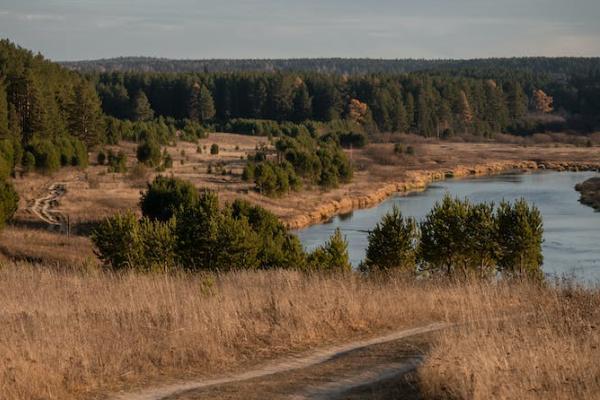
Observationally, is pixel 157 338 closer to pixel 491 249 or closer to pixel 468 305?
pixel 468 305

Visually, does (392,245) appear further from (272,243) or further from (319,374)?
(319,374)

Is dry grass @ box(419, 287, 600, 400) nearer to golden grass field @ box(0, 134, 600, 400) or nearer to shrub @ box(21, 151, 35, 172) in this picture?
golden grass field @ box(0, 134, 600, 400)

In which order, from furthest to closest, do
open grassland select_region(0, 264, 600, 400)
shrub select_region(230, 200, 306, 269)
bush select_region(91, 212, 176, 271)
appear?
shrub select_region(230, 200, 306, 269) < bush select_region(91, 212, 176, 271) < open grassland select_region(0, 264, 600, 400)

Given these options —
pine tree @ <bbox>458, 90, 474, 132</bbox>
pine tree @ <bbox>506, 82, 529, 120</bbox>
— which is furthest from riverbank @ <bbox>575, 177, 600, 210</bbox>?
pine tree @ <bbox>506, 82, 529, 120</bbox>

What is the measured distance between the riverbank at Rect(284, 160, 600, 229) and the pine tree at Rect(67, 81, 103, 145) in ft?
96.3

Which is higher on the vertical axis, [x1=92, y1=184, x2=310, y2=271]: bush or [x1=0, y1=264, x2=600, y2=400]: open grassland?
[x1=0, y1=264, x2=600, y2=400]: open grassland

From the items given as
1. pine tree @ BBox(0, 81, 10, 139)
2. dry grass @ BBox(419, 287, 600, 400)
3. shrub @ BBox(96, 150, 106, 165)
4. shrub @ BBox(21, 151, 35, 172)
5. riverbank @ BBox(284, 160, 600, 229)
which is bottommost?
riverbank @ BBox(284, 160, 600, 229)

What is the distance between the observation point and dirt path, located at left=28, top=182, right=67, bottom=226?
60.7 meters

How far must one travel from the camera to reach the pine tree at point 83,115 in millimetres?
92438

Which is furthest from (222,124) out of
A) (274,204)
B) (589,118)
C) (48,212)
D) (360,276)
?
(360,276)

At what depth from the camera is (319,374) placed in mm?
11148

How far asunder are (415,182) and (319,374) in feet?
309

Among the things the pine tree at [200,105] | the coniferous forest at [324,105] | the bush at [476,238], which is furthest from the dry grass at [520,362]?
the pine tree at [200,105]

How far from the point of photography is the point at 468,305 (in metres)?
15.3
